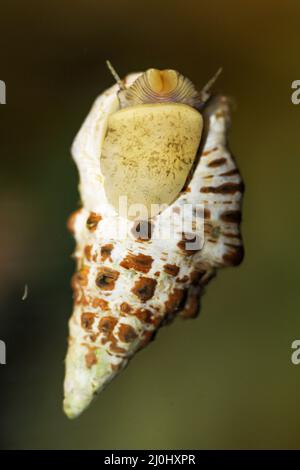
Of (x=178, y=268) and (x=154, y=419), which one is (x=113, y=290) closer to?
(x=178, y=268)

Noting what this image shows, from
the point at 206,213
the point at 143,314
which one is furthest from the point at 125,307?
the point at 206,213

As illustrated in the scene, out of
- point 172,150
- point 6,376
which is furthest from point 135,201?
point 6,376

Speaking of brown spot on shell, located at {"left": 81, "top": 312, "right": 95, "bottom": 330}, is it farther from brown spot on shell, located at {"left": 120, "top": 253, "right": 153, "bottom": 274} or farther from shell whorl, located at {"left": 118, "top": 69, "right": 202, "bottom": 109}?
shell whorl, located at {"left": 118, "top": 69, "right": 202, "bottom": 109}

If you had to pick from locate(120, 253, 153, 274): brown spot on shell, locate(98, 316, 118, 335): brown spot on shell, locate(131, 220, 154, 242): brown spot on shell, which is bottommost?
locate(98, 316, 118, 335): brown spot on shell

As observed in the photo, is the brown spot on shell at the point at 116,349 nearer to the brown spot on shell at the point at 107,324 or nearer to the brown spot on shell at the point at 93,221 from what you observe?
the brown spot on shell at the point at 107,324

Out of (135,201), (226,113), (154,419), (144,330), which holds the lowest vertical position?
(154,419)

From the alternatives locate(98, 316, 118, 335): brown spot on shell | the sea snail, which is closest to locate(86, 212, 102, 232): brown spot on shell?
the sea snail

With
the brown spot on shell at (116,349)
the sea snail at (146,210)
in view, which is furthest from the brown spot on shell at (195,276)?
the brown spot on shell at (116,349)
